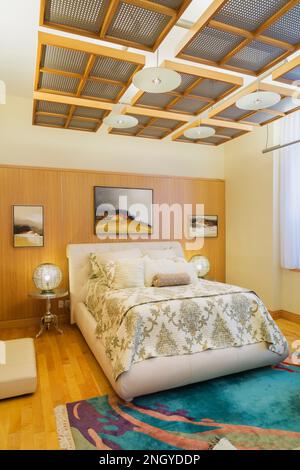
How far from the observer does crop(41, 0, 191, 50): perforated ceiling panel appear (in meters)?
1.87

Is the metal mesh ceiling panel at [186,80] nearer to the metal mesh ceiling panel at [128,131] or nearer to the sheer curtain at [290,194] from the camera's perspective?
the metal mesh ceiling panel at [128,131]

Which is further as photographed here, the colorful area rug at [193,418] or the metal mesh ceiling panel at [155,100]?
the metal mesh ceiling panel at [155,100]

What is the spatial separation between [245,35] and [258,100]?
31.5 inches

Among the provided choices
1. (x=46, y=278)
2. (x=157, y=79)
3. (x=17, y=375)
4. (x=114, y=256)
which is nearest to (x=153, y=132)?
(x=157, y=79)

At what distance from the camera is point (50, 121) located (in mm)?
3838

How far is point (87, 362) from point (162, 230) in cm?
253

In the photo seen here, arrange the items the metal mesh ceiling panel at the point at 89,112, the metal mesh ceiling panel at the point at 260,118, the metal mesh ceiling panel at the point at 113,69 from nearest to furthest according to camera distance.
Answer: the metal mesh ceiling panel at the point at 113,69
the metal mesh ceiling panel at the point at 89,112
the metal mesh ceiling panel at the point at 260,118

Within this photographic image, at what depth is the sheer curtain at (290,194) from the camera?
405 cm

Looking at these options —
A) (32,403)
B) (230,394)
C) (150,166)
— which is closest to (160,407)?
(230,394)

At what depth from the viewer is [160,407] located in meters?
2.19

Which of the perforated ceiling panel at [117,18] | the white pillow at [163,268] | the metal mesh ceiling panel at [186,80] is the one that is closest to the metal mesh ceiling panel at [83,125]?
the metal mesh ceiling panel at [186,80]

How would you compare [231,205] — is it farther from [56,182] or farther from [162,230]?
[56,182]

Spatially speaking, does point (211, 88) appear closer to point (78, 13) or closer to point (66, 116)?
point (78, 13)

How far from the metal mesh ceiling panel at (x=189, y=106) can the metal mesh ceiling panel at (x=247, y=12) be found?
1.16 meters
